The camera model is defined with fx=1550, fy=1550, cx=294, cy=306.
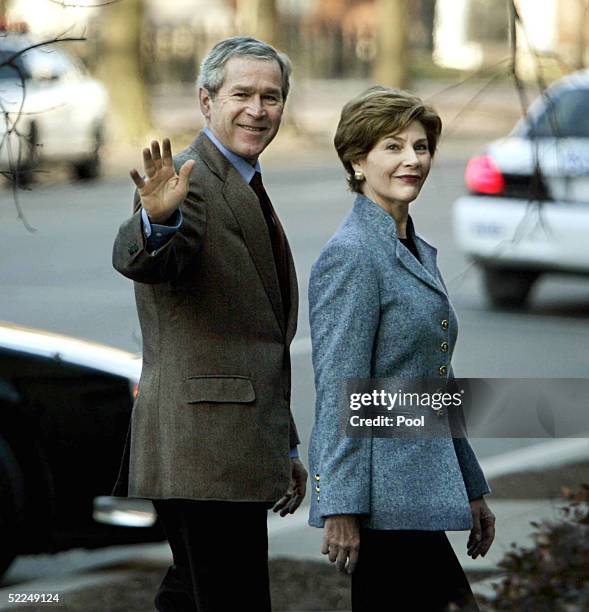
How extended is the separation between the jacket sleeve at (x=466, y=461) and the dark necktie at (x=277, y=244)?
44 cm

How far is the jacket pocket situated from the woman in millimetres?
199

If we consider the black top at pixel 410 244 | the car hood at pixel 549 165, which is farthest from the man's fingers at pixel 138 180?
the car hood at pixel 549 165

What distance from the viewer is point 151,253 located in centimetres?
335

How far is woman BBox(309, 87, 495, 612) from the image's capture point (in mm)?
3445

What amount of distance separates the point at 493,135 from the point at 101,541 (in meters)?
28.1

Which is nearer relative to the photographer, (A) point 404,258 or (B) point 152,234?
(B) point 152,234

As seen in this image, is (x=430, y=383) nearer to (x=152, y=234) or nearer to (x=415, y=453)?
(x=415, y=453)

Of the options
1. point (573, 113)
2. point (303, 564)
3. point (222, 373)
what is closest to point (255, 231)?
point (222, 373)

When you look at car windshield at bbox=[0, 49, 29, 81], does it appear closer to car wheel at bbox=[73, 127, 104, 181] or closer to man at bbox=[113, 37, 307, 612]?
man at bbox=[113, 37, 307, 612]

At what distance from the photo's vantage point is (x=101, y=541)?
555 centimetres

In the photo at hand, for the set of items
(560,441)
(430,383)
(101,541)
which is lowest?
(560,441)

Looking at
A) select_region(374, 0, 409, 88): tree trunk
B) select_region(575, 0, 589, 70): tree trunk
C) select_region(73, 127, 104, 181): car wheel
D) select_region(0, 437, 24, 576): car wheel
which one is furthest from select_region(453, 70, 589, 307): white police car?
select_region(374, 0, 409, 88): tree trunk

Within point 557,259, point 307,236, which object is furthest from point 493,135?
point 557,259

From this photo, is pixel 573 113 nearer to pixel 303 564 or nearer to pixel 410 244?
pixel 303 564
